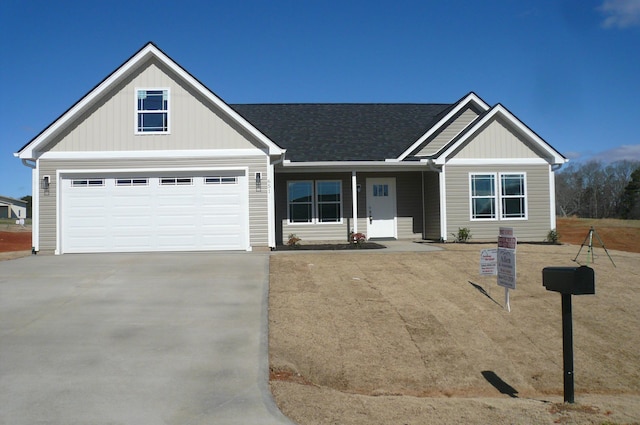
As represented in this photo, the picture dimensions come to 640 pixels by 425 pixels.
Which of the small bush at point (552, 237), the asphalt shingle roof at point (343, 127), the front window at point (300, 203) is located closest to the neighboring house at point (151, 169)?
the asphalt shingle roof at point (343, 127)

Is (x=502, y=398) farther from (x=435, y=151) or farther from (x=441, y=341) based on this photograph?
(x=435, y=151)

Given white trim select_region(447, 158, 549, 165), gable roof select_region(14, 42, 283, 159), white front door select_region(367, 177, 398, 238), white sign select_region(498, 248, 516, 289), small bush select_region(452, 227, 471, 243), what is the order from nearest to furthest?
white sign select_region(498, 248, 516, 289) → gable roof select_region(14, 42, 283, 159) → small bush select_region(452, 227, 471, 243) → white trim select_region(447, 158, 549, 165) → white front door select_region(367, 177, 398, 238)

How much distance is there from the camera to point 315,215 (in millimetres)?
19484

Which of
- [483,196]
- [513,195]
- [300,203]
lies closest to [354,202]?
[300,203]

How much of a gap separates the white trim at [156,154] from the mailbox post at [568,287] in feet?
36.1

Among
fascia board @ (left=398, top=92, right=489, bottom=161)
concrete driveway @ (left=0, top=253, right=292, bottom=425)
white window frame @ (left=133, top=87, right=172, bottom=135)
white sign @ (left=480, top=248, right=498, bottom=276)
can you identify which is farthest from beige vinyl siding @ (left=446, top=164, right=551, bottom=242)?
white window frame @ (left=133, top=87, right=172, bottom=135)

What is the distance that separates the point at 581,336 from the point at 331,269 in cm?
569

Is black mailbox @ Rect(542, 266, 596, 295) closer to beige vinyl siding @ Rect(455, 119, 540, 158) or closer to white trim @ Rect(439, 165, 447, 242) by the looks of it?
white trim @ Rect(439, 165, 447, 242)

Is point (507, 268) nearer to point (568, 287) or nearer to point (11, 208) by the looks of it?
point (568, 287)

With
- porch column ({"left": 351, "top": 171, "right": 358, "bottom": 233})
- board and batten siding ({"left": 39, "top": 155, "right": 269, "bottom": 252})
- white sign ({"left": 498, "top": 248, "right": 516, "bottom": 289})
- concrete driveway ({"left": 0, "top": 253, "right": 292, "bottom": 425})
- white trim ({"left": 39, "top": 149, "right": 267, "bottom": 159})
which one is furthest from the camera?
porch column ({"left": 351, "top": 171, "right": 358, "bottom": 233})

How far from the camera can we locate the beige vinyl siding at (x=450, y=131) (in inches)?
786

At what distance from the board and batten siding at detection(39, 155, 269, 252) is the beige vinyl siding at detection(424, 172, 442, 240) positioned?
254 inches

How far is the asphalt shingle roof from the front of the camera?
1938 centimetres

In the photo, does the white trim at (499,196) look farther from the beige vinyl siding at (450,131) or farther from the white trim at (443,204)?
the beige vinyl siding at (450,131)
